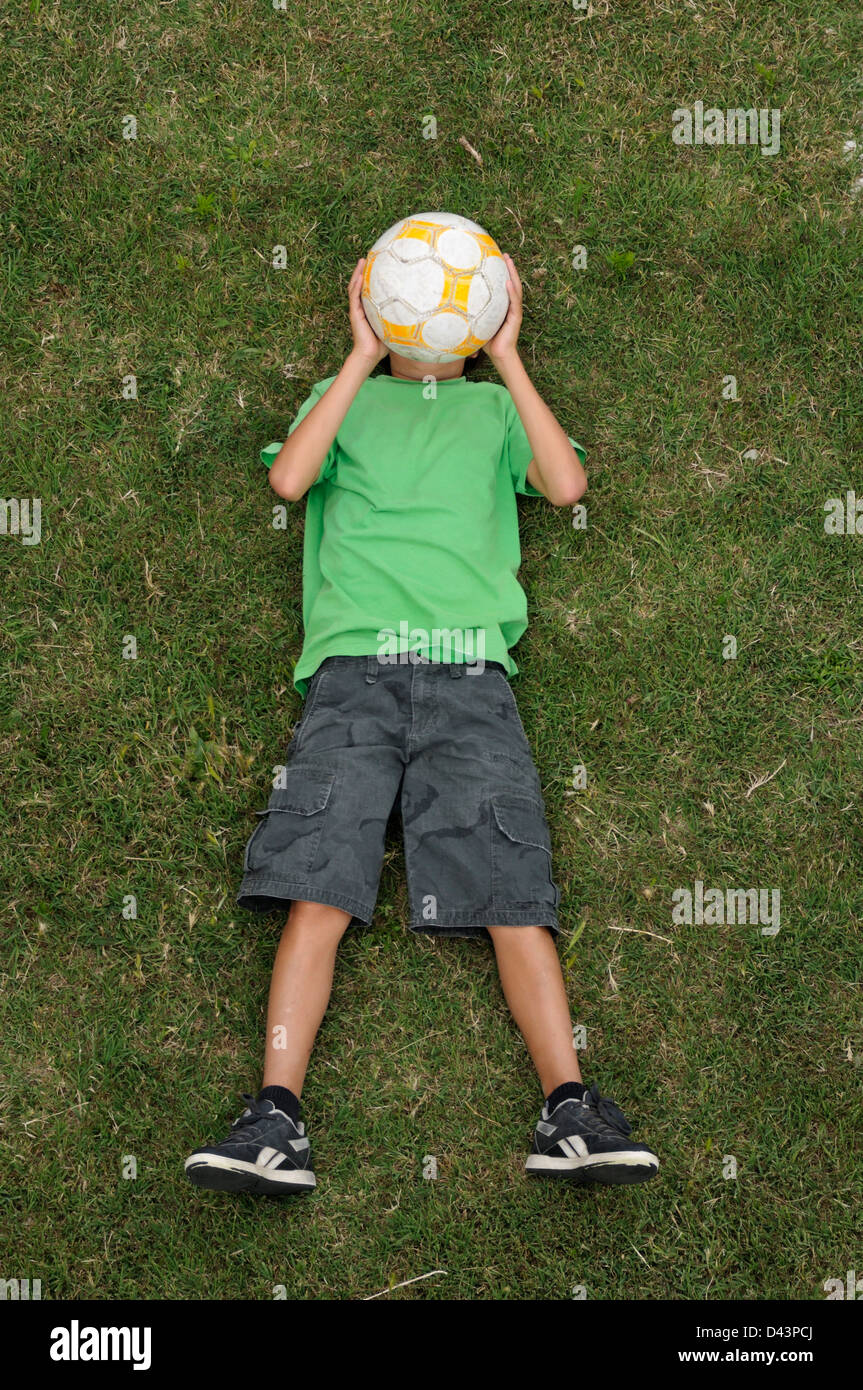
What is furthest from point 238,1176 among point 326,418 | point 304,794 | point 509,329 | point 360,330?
point 509,329

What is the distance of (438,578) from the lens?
343 centimetres

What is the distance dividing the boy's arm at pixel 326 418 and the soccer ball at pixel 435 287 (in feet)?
0.38

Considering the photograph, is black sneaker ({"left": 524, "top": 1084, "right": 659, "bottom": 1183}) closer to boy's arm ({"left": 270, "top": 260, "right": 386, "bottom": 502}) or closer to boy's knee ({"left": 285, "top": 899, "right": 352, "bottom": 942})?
boy's knee ({"left": 285, "top": 899, "right": 352, "bottom": 942})

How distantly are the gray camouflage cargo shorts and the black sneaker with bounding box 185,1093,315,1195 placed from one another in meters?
0.63

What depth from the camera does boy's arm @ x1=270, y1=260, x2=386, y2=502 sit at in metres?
3.32

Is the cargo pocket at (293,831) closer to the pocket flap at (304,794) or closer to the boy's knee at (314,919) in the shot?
the pocket flap at (304,794)

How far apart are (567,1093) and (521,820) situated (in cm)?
83

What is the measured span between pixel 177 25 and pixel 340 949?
11.1ft

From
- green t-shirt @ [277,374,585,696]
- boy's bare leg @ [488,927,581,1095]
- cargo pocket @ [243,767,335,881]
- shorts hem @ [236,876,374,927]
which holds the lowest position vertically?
boy's bare leg @ [488,927,581,1095]

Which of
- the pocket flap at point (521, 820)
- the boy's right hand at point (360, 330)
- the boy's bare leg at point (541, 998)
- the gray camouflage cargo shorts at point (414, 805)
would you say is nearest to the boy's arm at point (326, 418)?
the boy's right hand at point (360, 330)

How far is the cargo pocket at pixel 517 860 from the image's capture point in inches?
128

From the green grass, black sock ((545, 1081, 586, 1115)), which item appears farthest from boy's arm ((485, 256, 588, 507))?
black sock ((545, 1081, 586, 1115))

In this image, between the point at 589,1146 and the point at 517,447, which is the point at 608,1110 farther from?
the point at 517,447

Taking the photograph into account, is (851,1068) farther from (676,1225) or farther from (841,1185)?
(676,1225)
